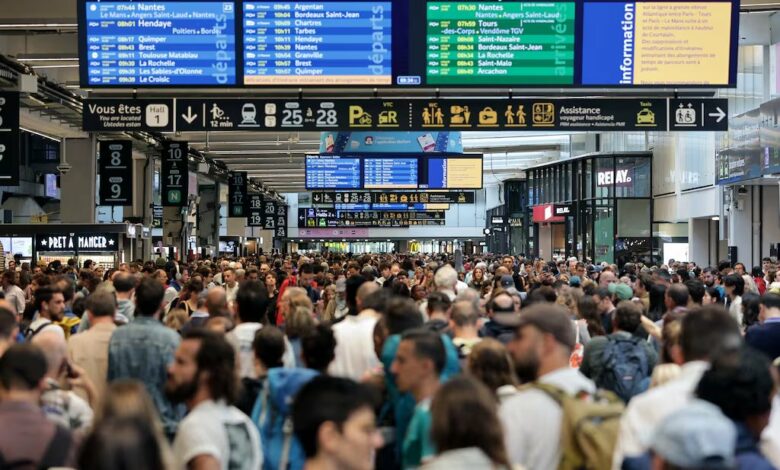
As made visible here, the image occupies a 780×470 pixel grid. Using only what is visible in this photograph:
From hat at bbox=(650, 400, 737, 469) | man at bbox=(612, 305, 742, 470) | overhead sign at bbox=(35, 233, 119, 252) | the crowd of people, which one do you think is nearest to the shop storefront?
overhead sign at bbox=(35, 233, 119, 252)

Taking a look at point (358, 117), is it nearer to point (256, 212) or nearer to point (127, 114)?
point (127, 114)

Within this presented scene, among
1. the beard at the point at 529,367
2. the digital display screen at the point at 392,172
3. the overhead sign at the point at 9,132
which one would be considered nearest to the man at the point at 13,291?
the overhead sign at the point at 9,132

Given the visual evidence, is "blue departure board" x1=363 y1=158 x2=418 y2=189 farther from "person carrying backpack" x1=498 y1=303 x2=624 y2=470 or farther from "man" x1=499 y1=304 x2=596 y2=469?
"person carrying backpack" x1=498 y1=303 x2=624 y2=470

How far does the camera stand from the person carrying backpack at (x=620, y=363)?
7527mm

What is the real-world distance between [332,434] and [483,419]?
513 mm

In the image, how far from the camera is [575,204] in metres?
41.4

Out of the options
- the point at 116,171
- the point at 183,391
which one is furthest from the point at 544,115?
the point at 116,171

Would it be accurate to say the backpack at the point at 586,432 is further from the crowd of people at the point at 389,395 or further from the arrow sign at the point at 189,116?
the arrow sign at the point at 189,116

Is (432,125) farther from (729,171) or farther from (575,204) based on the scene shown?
(575,204)

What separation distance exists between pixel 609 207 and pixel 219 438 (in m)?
34.1

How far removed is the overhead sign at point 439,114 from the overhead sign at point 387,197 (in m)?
17.6

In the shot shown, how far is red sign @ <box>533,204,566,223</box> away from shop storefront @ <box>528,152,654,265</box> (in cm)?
79

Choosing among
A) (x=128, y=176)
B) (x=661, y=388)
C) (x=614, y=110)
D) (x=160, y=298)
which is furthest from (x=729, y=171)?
(x=661, y=388)

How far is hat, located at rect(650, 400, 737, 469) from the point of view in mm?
2949
